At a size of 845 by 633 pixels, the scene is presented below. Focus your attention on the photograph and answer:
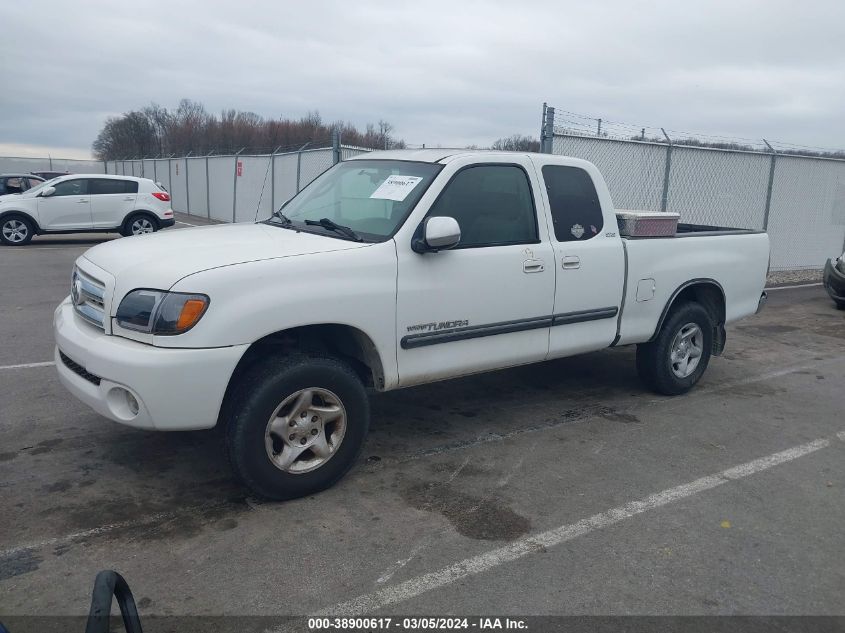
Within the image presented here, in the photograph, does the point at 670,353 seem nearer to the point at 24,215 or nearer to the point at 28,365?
the point at 28,365

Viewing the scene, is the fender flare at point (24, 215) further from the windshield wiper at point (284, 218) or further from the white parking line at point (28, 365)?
the windshield wiper at point (284, 218)

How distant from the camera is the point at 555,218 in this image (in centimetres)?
512

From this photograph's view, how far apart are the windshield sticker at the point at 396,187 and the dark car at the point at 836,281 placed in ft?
28.2

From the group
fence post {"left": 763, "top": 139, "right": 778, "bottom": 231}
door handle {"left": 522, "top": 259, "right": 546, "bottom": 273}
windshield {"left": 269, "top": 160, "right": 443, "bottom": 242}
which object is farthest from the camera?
fence post {"left": 763, "top": 139, "right": 778, "bottom": 231}

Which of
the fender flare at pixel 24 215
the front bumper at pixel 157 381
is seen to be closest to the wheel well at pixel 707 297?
the front bumper at pixel 157 381

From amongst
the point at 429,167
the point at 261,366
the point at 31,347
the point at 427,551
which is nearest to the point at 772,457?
the point at 427,551

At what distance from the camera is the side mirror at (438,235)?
163 inches

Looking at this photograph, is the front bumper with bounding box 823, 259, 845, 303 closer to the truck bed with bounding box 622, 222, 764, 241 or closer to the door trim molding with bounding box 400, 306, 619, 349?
the truck bed with bounding box 622, 222, 764, 241

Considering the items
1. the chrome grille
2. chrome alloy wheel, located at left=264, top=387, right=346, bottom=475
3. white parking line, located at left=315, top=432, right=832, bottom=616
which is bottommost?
white parking line, located at left=315, top=432, right=832, bottom=616

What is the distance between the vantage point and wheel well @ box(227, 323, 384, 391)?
4051 mm

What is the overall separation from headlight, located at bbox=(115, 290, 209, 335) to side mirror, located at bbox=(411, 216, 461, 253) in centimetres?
131

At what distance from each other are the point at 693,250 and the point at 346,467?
3572mm

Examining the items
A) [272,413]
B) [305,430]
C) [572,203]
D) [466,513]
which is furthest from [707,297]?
[272,413]

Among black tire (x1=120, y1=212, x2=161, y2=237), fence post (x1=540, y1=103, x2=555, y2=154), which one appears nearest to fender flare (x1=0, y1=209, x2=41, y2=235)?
black tire (x1=120, y1=212, x2=161, y2=237)
